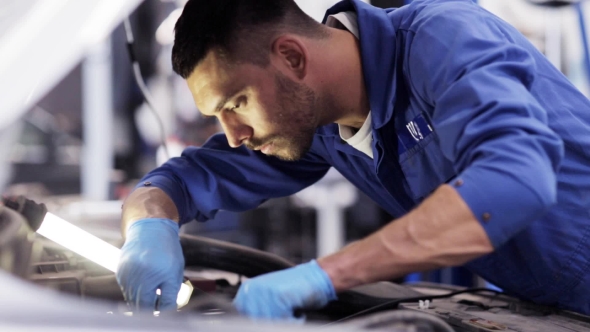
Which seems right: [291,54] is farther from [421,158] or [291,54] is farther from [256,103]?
[421,158]

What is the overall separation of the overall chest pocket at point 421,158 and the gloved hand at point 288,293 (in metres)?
0.43

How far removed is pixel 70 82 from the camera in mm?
6375

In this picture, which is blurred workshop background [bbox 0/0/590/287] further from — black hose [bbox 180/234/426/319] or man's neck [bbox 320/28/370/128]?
man's neck [bbox 320/28/370/128]

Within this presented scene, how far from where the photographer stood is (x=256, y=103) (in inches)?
54.6

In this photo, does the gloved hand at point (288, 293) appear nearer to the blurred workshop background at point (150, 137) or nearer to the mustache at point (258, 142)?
the mustache at point (258, 142)

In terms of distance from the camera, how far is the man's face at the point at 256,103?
136 centimetres

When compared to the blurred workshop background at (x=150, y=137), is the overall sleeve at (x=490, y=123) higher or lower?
lower

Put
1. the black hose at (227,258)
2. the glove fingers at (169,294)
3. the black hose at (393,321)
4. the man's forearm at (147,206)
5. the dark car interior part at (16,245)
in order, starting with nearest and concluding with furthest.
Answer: the black hose at (393,321), the dark car interior part at (16,245), the glove fingers at (169,294), the man's forearm at (147,206), the black hose at (227,258)

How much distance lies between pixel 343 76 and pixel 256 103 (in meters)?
0.22

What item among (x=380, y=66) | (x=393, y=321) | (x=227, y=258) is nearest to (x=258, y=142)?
(x=380, y=66)

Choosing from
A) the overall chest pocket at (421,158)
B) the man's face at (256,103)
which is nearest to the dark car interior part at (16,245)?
the man's face at (256,103)

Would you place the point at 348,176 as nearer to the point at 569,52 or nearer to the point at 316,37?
the point at 316,37

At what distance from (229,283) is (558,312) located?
2.71 feet

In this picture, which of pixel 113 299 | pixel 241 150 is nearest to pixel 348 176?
pixel 241 150
